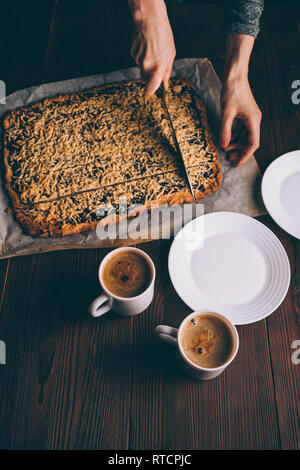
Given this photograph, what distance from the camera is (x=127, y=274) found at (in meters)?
0.89

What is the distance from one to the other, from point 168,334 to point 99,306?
19cm

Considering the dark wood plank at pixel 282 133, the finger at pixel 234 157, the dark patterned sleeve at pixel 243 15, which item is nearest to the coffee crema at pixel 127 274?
the dark wood plank at pixel 282 133

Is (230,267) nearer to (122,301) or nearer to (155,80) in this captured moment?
(122,301)

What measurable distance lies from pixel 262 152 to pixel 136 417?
88cm

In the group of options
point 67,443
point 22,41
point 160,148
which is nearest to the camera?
point 67,443

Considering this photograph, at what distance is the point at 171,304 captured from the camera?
0.97 metres

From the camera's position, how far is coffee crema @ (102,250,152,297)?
0.88 m

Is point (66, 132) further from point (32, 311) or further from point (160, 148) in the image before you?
point (32, 311)

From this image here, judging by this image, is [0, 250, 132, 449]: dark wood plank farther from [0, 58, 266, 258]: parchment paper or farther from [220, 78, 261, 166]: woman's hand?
[220, 78, 261, 166]: woman's hand

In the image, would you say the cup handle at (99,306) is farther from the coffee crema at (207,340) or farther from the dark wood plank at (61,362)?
the coffee crema at (207,340)

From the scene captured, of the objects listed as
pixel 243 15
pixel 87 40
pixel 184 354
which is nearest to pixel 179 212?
pixel 184 354

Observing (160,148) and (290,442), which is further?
(160,148)

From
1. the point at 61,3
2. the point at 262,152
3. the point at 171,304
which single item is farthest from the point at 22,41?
the point at 171,304

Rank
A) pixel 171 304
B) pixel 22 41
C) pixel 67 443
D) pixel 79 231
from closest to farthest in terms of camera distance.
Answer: pixel 67 443
pixel 171 304
pixel 79 231
pixel 22 41
